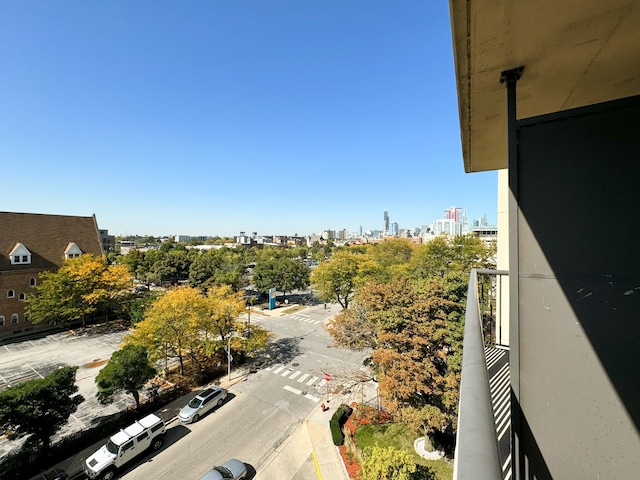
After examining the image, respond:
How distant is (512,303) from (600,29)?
1632 mm

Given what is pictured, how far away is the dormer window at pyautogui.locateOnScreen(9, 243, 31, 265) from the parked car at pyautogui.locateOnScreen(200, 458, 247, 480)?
2232cm

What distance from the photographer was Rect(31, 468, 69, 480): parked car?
753 cm

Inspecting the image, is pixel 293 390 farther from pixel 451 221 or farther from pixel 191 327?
pixel 451 221

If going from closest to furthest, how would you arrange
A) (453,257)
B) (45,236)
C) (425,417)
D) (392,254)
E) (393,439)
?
1. (425,417)
2. (393,439)
3. (453,257)
4. (45,236)
5. (392,254)

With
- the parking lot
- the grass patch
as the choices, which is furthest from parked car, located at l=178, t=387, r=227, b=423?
the grass patch

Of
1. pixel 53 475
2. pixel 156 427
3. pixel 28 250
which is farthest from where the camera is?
pixel 28 250

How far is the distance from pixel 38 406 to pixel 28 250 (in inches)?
743

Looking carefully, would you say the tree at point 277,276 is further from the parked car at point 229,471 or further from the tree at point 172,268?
the parked car at point 229,471

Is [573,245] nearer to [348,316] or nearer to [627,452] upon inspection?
[627,452]

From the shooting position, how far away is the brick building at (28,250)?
18.8 meters

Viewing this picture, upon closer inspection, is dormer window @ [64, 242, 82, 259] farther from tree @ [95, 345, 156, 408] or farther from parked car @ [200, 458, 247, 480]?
parked car @ [200, 458, 247, 480]

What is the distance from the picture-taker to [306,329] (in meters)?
19.5

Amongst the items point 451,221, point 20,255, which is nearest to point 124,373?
point 20,255

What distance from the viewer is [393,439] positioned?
8672 millimetres
